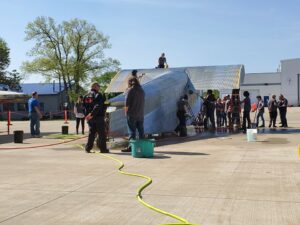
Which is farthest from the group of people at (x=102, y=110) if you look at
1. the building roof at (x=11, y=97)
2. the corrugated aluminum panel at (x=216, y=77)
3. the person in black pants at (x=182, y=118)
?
the building roof at (x=11, y=97)

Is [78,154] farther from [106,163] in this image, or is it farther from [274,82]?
[274,82]

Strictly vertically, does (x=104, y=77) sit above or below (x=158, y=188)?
above

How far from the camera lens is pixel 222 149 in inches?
448

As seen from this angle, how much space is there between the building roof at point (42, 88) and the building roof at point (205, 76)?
132 feet

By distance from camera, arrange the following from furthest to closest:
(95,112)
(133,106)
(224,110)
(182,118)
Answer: (224,110) < (182,118) < (133,106) < (95,112)

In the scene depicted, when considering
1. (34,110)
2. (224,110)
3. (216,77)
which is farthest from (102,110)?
(224,110)

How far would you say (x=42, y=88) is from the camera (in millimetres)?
60781

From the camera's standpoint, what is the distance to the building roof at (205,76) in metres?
17.8

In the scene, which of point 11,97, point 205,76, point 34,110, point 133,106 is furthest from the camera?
point 11,97

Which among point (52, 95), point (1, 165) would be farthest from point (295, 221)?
point (52, 95)

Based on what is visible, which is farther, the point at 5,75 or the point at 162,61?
the point at 5,75

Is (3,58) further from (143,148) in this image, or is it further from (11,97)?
(143,148)

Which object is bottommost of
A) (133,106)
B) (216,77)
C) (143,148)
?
(143,148)

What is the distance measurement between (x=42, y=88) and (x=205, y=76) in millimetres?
45005
